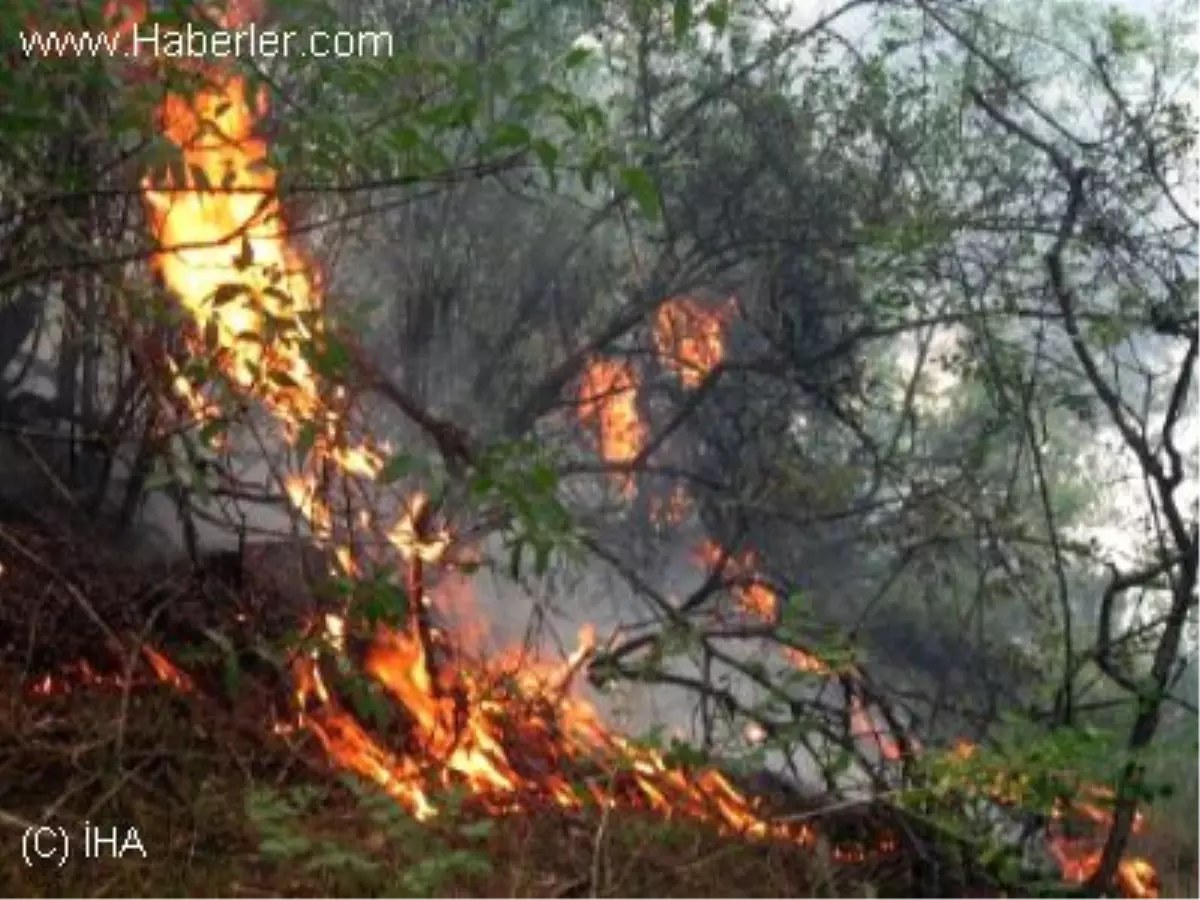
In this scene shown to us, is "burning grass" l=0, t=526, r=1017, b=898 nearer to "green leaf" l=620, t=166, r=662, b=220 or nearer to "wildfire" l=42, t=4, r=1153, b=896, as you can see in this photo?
"wildfire" l=42, t=4, r=1153, b=896

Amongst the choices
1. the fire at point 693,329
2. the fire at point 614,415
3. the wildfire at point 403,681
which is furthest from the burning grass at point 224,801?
the fire at point 693,329

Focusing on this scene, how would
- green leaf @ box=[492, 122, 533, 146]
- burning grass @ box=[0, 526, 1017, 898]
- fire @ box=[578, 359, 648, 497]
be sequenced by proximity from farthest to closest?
fire @ box=[578, 359, 648, 497], burning grass @ box=[0, 526, 1017, 898], green leaf @ box=[492, 122, 533, 146]

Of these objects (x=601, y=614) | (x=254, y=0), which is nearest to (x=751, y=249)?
(x=254, y=0)

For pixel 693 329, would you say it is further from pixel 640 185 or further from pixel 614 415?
pixel 640 185

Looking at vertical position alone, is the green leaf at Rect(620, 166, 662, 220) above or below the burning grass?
above

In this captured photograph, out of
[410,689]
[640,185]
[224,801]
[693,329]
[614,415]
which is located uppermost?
[693,329]

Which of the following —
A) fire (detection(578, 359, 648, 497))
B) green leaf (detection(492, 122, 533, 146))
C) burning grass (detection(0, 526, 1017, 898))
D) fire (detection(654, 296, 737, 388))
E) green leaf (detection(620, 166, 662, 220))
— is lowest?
burning grass (detection(0, 526, 1017, 898))

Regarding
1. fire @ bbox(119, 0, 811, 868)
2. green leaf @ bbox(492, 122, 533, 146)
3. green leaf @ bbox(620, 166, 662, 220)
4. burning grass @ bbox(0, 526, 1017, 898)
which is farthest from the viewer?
fire @ bbox(119, 0, 811, 868)

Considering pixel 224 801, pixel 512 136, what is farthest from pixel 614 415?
pixel 512 136

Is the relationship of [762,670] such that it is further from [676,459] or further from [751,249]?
[676,459]

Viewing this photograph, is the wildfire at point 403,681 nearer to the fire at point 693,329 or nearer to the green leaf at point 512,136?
the green leaf at point 512,136

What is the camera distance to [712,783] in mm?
7969

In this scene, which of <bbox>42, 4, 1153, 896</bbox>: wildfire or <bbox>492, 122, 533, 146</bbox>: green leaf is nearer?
<bbox>492, 122, 533, 146</bbox>: green leaf

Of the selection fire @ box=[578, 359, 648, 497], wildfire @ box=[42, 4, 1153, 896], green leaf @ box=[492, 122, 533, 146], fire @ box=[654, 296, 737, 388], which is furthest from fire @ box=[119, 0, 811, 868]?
fire @ box=[654, 296, 737, 388]
